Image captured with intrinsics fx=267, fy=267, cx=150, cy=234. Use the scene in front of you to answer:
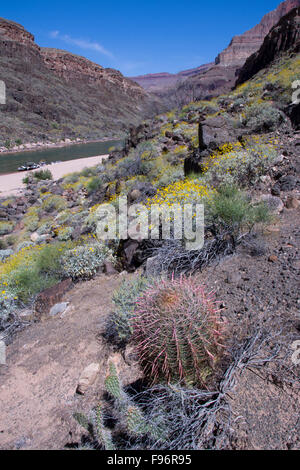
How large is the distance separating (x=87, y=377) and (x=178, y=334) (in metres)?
1.42

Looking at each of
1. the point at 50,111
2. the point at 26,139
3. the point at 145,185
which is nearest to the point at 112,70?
the point at 50,111

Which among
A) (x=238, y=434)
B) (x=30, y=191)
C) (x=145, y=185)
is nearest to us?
(x=238, y=434)

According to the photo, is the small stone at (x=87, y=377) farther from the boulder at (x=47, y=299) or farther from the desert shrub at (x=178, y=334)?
the boulder at (x=47, y=299)

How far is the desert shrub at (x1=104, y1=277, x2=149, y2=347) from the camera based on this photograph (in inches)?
116

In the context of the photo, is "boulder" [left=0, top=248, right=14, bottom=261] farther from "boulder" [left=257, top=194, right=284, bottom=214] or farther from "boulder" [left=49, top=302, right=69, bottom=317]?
"boulder" [left=257, top=194, right=284, bottom=214]

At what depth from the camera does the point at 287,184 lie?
5.02 meters

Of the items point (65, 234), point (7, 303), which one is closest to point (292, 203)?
point (7, 303)

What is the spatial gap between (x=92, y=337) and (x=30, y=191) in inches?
602

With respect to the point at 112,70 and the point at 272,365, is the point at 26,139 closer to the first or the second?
the point at 272,365

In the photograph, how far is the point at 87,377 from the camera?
8.68 ft

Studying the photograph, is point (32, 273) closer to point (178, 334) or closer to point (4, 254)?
point (4, 254)

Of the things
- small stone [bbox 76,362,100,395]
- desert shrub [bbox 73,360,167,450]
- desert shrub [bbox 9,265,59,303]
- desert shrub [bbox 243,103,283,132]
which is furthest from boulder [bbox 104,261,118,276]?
desert shrub [bbox 243,103,283,132]

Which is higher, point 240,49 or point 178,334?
point 240,49

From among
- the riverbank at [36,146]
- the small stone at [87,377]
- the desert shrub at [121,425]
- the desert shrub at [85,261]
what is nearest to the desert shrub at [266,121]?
the desert shrub at [85,261]
